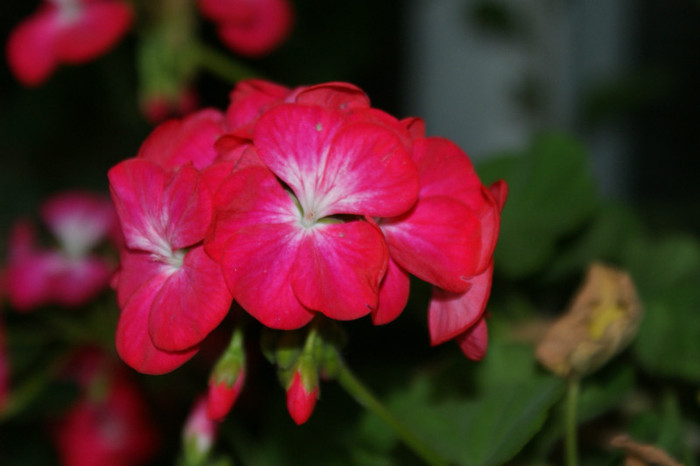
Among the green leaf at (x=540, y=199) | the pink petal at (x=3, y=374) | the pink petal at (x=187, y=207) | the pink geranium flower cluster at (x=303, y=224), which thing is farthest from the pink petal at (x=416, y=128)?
the pink petal at (x=3, y=374)

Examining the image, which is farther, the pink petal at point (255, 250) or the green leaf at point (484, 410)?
the green leaf at point (484, 410)

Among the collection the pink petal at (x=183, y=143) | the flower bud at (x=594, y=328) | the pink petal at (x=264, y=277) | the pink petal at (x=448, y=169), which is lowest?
the flower bud at (x=594, y=328)

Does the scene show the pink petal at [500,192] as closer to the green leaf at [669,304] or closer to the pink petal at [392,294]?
the pink petal at [392,294]

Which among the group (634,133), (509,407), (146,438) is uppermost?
(509,407)

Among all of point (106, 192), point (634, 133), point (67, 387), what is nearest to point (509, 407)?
point (67, 387)

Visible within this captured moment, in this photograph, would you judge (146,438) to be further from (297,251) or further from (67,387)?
(297,251)

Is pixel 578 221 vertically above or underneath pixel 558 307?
above
